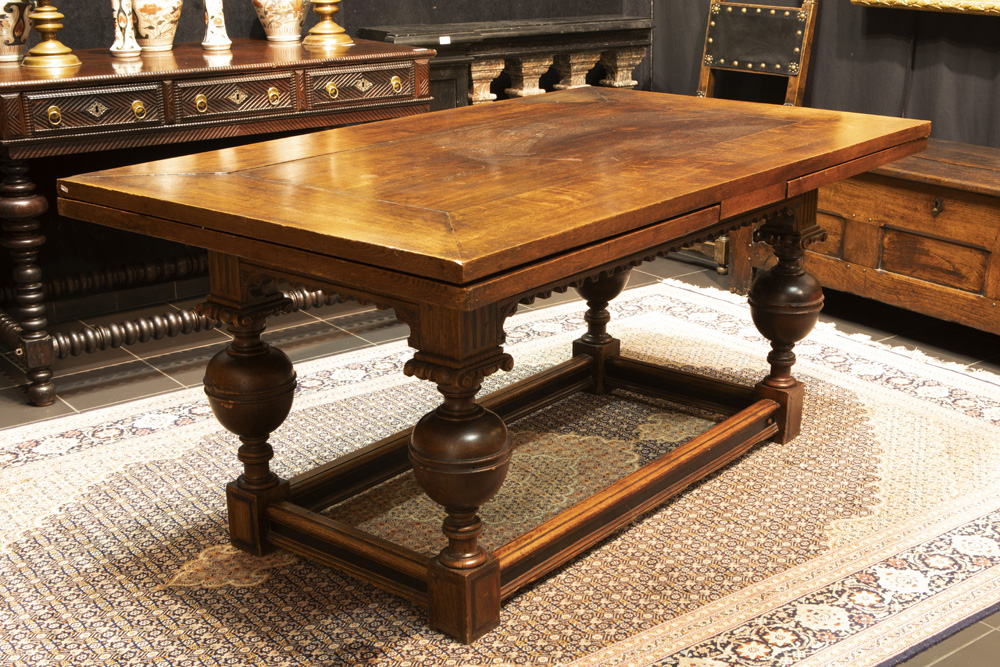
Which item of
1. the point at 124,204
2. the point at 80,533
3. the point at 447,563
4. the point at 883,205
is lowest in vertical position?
the point at 80,533

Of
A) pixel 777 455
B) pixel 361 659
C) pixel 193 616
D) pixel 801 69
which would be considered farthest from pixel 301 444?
→ pixel 801 69

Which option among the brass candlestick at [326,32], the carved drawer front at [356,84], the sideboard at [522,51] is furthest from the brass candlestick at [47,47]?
the sideboard at [522,51]

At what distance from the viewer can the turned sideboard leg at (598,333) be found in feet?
11.9

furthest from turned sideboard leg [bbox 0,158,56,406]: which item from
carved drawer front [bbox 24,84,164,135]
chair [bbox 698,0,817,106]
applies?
chair [bbox 698,0,817,106]

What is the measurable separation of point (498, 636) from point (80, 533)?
1210 millimetres

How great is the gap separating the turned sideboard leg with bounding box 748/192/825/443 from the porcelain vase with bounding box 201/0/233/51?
2347 mm

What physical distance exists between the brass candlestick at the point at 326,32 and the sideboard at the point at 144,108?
117 millimetres

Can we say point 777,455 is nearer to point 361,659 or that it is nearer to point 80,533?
point 361,659

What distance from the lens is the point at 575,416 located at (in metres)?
3.55

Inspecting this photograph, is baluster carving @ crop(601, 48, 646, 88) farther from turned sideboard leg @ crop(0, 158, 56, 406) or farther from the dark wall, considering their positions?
turned sideboard leg @ crop(0, 158, 56, 406)

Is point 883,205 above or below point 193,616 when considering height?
above

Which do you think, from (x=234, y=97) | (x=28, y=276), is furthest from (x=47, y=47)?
(x=28, y=276)

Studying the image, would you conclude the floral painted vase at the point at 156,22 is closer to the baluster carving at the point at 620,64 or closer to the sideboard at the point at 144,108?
the sideboard at the point at 144,108

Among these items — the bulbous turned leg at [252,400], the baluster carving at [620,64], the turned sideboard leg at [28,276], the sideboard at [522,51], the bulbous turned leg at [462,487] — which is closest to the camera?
the bulbous turned leg at [462,487]
